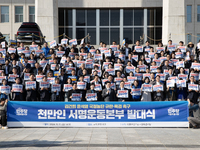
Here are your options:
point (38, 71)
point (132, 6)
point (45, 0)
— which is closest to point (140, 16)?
point (132, 6)

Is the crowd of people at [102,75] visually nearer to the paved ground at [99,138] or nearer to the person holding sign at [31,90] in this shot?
the person holding sign at [31,90]

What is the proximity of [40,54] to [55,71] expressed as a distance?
1.98m

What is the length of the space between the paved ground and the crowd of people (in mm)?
1931

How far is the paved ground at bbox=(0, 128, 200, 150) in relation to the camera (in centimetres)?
882

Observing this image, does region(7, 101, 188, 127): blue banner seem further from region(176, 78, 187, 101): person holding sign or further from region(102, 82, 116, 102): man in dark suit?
region(176, 78, 187, 101): person holding sign

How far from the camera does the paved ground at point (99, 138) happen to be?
347 inches

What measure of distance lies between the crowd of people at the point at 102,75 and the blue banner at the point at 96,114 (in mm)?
710

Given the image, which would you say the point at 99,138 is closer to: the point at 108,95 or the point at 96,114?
the point at 96,114

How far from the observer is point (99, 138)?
33.0ft

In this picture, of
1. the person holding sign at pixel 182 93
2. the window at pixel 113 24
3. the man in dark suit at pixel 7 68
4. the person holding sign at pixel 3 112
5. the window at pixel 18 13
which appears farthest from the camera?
the window at pixel 18 13

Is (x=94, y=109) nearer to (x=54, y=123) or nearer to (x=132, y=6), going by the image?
(x=54, y=123)

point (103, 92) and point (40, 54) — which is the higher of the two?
point (40, 54)

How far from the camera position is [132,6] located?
1361 inches

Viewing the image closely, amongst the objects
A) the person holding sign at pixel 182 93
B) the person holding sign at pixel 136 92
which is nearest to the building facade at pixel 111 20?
the person holding sign at pixel 182 93
